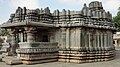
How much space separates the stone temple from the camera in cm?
1202

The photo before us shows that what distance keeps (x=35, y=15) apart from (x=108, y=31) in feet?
18.2

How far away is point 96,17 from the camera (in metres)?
14.2

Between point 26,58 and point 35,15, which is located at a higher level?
point 35,15

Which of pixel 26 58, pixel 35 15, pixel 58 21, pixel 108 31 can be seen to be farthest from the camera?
pixel 108 31

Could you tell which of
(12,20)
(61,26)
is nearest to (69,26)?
(61,26)

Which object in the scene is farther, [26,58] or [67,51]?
[67,51]

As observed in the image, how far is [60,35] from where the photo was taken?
44.0 ft

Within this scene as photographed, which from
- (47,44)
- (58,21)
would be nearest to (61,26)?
(58,21)

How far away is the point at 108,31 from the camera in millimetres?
14961

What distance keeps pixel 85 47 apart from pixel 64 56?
55.1 inches

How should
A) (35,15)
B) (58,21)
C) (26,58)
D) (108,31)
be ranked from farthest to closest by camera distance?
(108,31) < (58,21) < (35,15) < (26,58)

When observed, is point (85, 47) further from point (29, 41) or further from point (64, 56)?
point (29, 41)

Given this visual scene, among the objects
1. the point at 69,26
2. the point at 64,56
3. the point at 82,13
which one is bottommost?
the point at 64,56

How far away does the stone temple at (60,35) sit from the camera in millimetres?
12023
